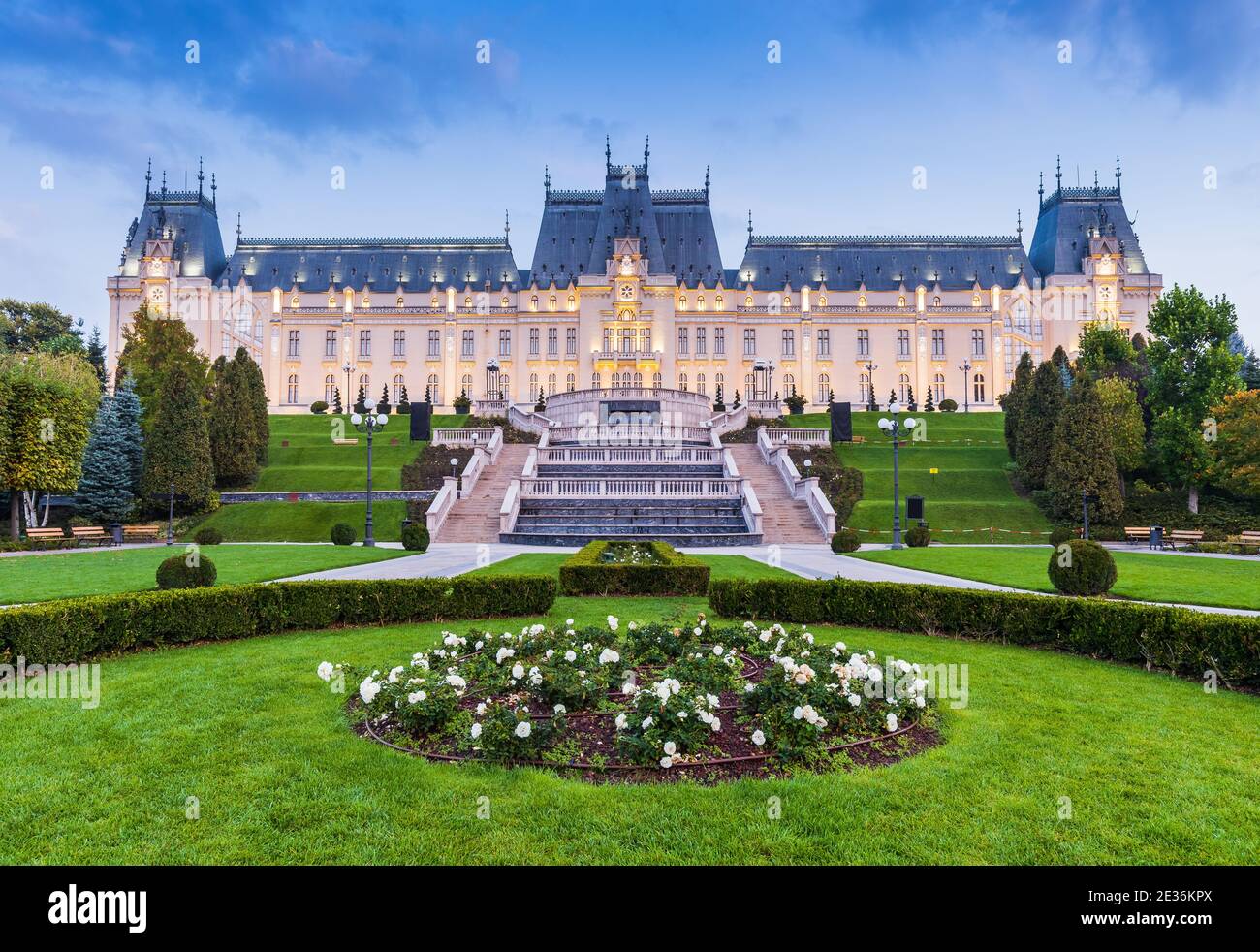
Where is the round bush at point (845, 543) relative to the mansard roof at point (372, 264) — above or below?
below

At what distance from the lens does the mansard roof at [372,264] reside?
89.0 meters

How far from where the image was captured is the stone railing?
33.3m

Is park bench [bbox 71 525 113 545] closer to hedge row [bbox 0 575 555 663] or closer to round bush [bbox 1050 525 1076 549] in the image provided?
hedge row [bbox 0 575 555 663]

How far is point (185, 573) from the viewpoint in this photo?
41.1 feet

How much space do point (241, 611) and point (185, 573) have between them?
6.60ft

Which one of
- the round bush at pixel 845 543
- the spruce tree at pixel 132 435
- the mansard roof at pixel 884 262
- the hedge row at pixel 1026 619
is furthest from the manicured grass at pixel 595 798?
the mansard roof at pixel 884 262

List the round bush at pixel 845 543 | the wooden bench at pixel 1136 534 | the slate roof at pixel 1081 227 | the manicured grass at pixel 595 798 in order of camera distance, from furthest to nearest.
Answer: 1. the slate roof at pixel 1081 227
2. the wooden bench at pixel 1136 534
3. the round bush at pixel 845 543
4. the manicured grass at pixel 595 798

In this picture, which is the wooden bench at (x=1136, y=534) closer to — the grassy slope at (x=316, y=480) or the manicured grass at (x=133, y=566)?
the manicured grass at (x=133, y=566)

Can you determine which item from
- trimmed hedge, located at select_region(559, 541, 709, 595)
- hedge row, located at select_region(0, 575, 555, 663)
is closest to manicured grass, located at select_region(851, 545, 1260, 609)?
trimmed hedge, located at select_region(559, 541, 709, 595)

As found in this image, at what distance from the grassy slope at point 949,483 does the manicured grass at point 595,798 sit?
1047 inches

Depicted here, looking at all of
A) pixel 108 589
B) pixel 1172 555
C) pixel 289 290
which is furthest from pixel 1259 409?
pixel 289 290

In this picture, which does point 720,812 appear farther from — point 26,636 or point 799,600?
point 26,636

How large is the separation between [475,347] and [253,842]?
85.8 metres
